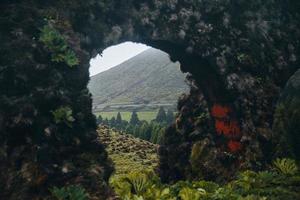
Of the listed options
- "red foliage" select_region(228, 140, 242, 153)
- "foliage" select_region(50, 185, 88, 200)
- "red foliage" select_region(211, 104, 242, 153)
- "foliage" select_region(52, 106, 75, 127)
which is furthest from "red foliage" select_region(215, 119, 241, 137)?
"foliage" select_region(50, 185, 88, 200)

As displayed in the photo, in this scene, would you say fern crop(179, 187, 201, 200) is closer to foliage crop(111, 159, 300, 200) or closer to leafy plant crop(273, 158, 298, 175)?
foliage crop(111, 159, 300, 200)

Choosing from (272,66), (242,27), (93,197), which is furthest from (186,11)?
(93,197)

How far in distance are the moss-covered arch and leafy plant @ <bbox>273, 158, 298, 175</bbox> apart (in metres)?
1.39

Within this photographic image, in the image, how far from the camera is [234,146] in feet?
80.1

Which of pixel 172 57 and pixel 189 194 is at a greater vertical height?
pixel 172 57

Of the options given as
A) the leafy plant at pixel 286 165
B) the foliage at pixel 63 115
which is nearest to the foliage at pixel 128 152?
the leafy plant at pixel 286 165

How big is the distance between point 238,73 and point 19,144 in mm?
14943

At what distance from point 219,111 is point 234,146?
227 cm

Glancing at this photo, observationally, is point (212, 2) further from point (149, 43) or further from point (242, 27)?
point (149, 43)

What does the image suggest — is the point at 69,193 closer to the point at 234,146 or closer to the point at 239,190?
the point at 239,190

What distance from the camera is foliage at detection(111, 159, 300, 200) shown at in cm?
1606

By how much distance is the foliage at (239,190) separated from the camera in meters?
16.1

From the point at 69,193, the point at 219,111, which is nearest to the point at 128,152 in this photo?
the point at 219,111

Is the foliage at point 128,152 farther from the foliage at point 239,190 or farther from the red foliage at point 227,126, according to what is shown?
the foliage at point 239,190
